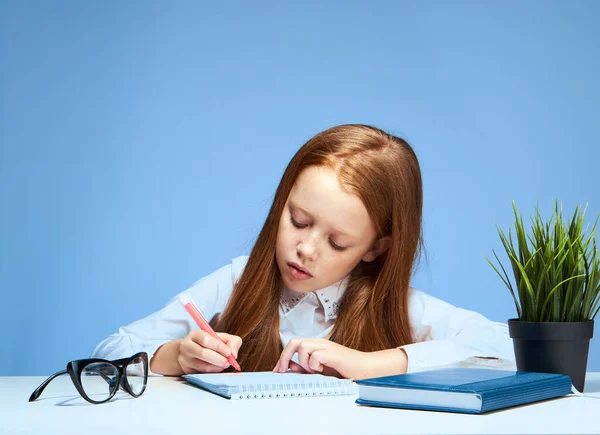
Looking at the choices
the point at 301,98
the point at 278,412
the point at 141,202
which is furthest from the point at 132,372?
the point at 301,98

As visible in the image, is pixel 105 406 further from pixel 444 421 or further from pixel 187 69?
pixel 187 69

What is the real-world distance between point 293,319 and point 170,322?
25 cm

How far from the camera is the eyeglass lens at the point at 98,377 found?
1.00 metres

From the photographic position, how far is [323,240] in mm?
1435

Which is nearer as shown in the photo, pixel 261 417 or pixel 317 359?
pixel 261 417

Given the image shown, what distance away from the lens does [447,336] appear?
4.95 ft

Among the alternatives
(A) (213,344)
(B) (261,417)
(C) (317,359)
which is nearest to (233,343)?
(A) (213,344)

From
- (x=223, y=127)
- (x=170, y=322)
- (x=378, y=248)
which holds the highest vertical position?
(x=223, y=127)

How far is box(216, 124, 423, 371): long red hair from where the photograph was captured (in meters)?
1.49

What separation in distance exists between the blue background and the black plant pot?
1.24 metres

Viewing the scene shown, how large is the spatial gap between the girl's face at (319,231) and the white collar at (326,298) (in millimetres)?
72

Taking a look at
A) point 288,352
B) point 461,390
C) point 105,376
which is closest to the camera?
point 461,390

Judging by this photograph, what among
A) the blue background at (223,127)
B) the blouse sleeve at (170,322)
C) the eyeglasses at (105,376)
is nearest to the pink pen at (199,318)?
the eyeglasses at (105,376)

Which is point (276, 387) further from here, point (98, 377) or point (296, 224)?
point (296, 224)
